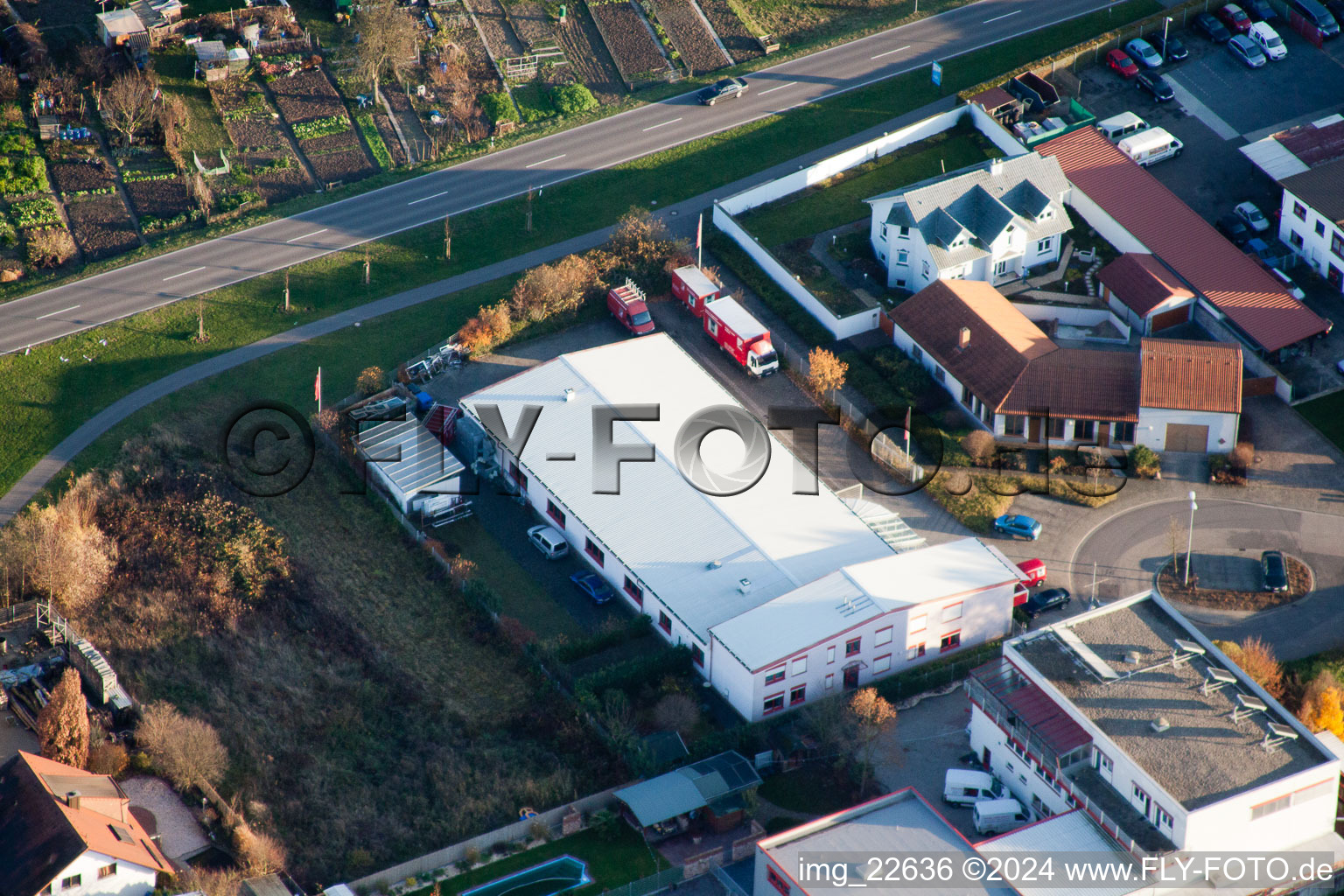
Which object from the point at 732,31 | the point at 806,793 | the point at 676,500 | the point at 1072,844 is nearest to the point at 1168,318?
the point at 676,500

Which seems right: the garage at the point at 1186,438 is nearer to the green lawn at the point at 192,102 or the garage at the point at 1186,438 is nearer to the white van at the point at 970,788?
the white van at the point at 970,788

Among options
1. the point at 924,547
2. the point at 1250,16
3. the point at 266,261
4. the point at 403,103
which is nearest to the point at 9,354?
the point at 266,261

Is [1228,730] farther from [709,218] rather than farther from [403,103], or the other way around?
[403,103]

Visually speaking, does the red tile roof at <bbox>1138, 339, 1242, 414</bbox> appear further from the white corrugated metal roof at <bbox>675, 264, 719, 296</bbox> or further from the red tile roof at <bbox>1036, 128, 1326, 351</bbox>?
the white corrugated metal roof at <bbox>675, 264, 719, 296</bbox>

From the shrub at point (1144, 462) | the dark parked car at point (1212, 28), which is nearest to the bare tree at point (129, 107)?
the shrub at point (1144, 462)

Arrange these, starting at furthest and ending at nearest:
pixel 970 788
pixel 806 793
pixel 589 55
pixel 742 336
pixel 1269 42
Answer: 1. pixel 589 55
2. pixel 1269 42
3. pixel 742 336
4. pixel 806 793
5. pixel 970 788

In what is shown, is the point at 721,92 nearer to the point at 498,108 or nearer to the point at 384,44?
the point at 498,108

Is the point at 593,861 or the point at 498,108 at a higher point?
the point at 498,108

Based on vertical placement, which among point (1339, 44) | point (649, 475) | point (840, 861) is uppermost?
point (1339, 44)
